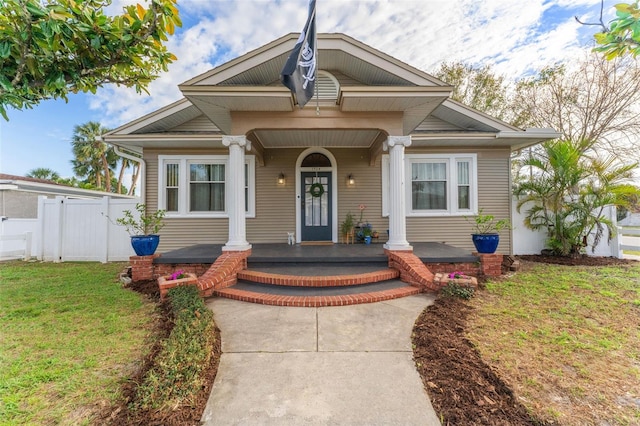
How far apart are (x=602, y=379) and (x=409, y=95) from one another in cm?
453

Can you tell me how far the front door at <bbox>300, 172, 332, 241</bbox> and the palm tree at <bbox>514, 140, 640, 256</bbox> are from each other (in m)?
5.63

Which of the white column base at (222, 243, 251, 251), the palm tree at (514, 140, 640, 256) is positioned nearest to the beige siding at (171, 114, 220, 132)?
the white column base at (222, 243, 251, 251)

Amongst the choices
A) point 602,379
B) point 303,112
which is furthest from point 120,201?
point 602,379

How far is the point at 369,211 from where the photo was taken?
26.3ft

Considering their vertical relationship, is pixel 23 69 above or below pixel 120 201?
above

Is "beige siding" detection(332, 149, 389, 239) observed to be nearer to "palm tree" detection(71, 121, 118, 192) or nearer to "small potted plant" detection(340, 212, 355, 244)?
"small potted plant" detection(340, 212, 355, 244)

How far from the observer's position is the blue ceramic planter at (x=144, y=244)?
5184 millimetres

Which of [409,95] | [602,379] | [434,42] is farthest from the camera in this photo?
[434,42]

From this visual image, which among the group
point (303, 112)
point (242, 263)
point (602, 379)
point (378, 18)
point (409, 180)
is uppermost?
point (378, 18)

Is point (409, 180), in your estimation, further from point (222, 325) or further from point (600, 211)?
point (222, 325)

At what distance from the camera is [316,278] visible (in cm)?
473

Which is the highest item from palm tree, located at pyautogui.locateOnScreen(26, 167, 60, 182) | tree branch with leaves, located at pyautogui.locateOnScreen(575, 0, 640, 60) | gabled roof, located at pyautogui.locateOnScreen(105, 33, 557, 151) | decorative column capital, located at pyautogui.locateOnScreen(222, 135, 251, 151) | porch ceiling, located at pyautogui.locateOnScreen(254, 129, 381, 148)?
palm tree, located at pyautogui.locateOnScreen(26, 167, 60, 182)

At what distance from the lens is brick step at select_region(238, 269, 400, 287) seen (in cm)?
468

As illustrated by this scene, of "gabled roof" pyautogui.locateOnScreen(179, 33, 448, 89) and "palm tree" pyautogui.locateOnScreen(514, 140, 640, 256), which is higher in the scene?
"gabled roof" pyautogui.locateOnScreen(179, 33, 448, 89)
